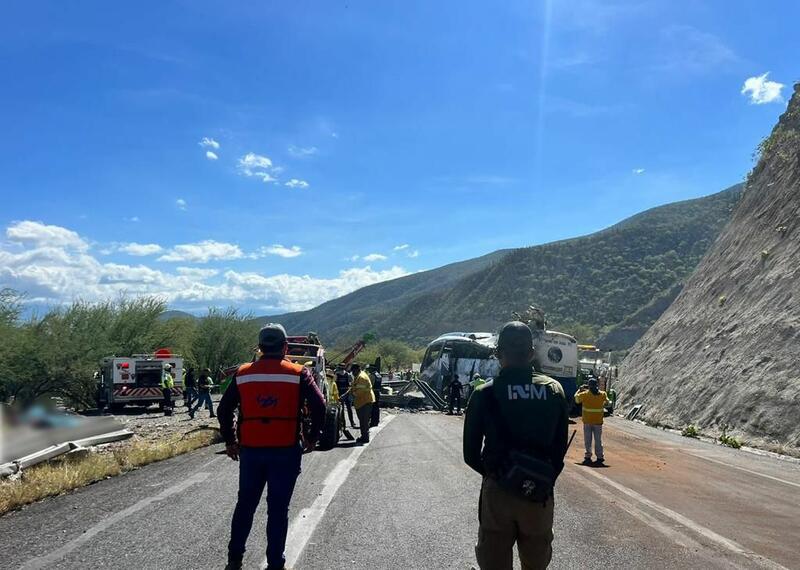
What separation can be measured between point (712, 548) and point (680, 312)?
24.9 metres

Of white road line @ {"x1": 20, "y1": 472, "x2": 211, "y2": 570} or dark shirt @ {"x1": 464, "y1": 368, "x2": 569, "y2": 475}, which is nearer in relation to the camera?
dark shirt @ {"x1": 464, "y1": 368, "x2": 569, "y2": 475}

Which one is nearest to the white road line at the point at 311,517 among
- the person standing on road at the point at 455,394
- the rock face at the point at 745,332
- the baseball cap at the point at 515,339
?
the baseball cap at the point at 515,339

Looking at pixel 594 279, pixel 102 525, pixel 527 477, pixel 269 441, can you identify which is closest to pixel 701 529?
pixel 527 477

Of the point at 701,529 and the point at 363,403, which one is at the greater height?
the point at 363,403

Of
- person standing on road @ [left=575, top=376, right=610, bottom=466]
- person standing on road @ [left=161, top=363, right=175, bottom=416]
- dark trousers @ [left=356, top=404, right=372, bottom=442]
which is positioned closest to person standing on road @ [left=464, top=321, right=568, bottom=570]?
person standing on road @ [left=575, top=376, right=610, bottom=466]

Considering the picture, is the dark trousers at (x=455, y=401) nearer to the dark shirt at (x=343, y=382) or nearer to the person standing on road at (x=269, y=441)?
the dark shirt at (x=343, y=382)

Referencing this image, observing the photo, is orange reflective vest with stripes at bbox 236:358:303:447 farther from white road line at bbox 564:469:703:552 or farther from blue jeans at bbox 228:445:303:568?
white road line at bbox 564:469:703:552

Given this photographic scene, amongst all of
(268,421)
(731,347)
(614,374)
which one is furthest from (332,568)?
(614,374)

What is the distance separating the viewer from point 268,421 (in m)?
4.92

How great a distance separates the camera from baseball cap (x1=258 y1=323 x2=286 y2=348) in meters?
5.08

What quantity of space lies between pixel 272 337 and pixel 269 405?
1.78 feet

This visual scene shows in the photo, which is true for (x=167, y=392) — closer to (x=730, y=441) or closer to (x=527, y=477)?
(x=730, y=441)

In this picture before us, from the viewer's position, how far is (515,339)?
3.80 metres

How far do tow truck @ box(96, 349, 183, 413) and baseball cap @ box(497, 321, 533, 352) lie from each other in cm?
2574
